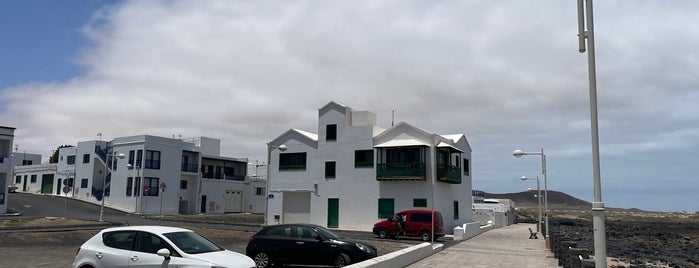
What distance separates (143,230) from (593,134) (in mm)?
8763

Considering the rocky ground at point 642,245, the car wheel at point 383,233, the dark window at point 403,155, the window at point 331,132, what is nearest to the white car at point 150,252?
the rocky ground at point 642,245

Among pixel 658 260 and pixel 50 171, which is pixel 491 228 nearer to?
pixel 658 260

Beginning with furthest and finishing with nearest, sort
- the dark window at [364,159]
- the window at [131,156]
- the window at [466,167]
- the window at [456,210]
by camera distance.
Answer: the window at [131,156]
the window at [466,167]
the window at [456,210]
the dark window at [364,159]

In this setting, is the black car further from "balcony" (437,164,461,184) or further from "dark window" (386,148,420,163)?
"balcony" (437,164,461,184)

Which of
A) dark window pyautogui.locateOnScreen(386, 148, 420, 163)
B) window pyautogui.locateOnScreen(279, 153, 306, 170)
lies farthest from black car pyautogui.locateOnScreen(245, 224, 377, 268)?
window pyautogui.locateOnScreen(279, 153, 306, 170)

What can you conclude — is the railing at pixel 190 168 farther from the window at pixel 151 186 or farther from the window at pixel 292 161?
the window at pixel 292 161

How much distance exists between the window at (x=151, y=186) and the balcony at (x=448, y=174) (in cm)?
3229

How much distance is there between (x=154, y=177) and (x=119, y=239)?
4983cm

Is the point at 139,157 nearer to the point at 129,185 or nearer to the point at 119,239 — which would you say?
the point at 129,185

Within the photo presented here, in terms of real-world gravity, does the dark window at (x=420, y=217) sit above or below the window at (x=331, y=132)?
below

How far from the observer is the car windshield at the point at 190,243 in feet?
37.1

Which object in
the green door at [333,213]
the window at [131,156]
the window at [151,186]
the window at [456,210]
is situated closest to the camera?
the green door at [333,213]

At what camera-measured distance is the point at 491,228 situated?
A: 50.5m

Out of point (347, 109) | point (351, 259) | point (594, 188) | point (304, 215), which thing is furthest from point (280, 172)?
point (594, 188)
